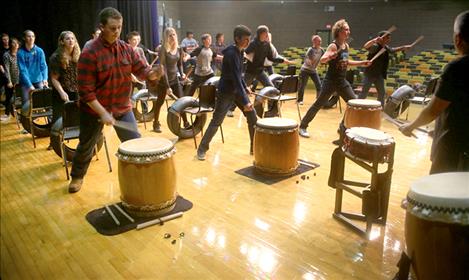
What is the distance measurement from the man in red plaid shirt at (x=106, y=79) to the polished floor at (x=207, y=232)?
0.70m

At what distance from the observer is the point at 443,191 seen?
200cm

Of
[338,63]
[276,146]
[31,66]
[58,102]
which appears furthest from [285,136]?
[31,66]

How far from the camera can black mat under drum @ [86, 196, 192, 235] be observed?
10.4 ft

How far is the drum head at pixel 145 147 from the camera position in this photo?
3.11 metres

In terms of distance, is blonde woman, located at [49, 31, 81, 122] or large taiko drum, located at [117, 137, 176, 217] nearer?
large taiko drum, located at [117, 137, 176, 217]

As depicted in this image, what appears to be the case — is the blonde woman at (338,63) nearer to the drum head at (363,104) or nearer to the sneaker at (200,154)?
the drum head at (363,104)

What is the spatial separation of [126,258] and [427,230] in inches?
76.7

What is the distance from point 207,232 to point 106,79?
154 centimetres

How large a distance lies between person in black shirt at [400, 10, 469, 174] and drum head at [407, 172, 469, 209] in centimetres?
41

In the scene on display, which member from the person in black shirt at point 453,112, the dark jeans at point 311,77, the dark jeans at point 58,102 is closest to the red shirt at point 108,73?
the dark jeans at point 58,102

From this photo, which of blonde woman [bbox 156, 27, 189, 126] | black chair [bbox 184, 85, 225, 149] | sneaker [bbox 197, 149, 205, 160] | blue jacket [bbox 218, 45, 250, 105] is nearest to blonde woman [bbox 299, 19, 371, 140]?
blue jacket [bbox 218, 45, 250, 105]

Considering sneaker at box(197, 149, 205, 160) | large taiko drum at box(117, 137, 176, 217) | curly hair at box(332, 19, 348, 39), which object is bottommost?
sneaker at box(197, 149, 205, 160)

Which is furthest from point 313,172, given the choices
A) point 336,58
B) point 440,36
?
point 440,36

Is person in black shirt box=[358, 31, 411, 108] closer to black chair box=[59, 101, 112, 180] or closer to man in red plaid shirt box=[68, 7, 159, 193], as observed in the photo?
man in red plaid shirt box=[68, 7, 159, 193]
